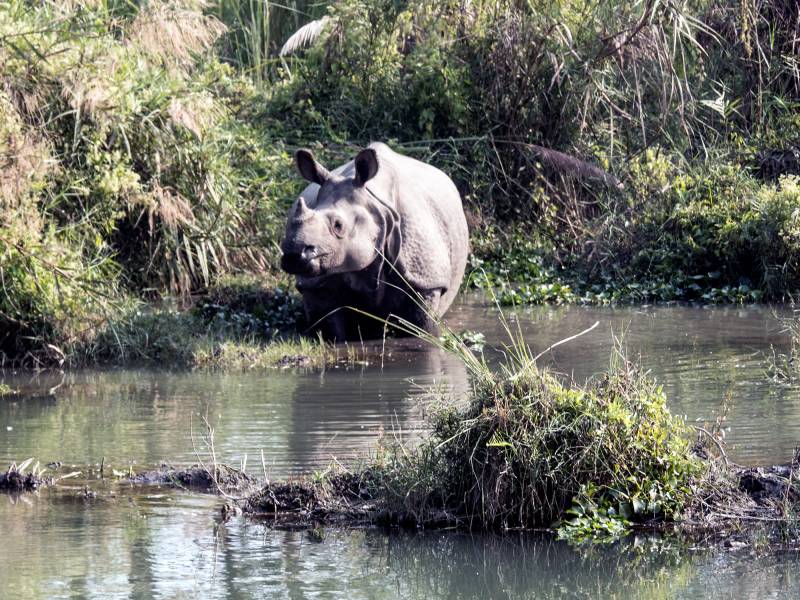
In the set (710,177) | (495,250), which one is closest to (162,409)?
(495,250)

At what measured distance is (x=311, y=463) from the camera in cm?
759

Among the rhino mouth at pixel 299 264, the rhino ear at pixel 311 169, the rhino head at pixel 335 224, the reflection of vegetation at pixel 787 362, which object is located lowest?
the reflection of vegetation at pixel 787 362

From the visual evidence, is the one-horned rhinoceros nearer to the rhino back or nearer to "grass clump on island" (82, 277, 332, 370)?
the rhino back

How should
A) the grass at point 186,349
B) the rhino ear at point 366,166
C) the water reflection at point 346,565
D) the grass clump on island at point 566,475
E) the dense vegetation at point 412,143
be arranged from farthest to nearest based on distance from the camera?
the dense vegetation at point 412,143, the rhino ear at point 366,166, the grass at point 186,349, the grass clump on island at point 566,475, the water reflection at point 346,565

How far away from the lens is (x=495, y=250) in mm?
15719

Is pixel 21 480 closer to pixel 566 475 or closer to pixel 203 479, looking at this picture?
pixel 203 479

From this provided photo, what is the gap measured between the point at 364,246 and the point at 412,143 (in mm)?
5102

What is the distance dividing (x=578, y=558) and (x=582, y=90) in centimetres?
1092

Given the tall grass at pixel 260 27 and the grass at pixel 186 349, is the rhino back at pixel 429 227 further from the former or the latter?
the tall grass at pixel 260 27

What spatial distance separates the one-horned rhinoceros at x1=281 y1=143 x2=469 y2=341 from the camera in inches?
444

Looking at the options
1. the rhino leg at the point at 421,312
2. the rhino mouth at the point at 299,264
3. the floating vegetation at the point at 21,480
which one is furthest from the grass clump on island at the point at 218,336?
the floating vegetation at the point at 21,480

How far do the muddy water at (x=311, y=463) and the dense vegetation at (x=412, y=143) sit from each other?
1537 millimetres

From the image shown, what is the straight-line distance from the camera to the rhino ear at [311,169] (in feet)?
38.4

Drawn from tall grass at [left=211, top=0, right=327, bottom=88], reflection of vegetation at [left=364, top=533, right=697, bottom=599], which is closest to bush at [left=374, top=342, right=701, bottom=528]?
reflection of vegetation at [left=364, top=533, right=697, bottom=599]
